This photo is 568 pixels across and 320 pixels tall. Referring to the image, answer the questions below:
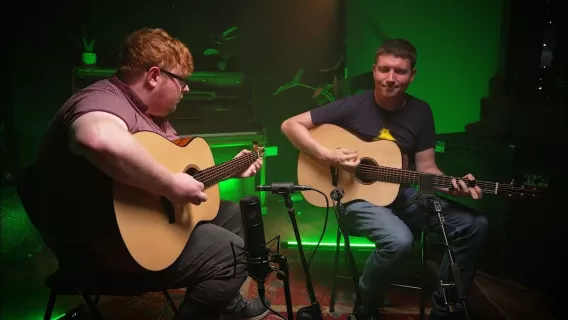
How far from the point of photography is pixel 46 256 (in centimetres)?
331

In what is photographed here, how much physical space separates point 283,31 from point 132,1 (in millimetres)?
1633

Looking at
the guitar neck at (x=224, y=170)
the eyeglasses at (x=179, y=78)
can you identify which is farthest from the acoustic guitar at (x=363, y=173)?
the eyeglasses at (x=179, y=78)

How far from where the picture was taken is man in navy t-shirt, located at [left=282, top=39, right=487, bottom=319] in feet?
7.09

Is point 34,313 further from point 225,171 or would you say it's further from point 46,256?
point 225,171

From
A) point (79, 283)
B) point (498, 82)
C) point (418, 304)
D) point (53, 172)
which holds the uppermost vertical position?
point (498, 82)

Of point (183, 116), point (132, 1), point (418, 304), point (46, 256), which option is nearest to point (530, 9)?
point (418, 304)

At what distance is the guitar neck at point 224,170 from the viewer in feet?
6.34

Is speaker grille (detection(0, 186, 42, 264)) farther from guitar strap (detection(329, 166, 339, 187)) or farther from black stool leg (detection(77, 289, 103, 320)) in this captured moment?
guitar strap (detection(329, 166, 339, 187))

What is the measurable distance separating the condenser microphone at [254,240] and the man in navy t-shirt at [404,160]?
0.85 m

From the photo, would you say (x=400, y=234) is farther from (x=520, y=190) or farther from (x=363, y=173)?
(x=520, y=190)

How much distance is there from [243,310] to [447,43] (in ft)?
10.9

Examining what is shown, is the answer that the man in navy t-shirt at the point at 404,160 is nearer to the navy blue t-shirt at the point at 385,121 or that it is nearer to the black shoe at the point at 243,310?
the navy blue t-shirt at the point at 385,121

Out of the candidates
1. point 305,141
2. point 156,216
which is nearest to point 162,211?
point 156,216

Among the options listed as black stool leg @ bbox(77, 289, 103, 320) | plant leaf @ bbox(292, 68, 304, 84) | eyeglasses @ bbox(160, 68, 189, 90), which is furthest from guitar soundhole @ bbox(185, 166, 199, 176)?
plant leaf @ bbox(292, 68, 304, 84)
